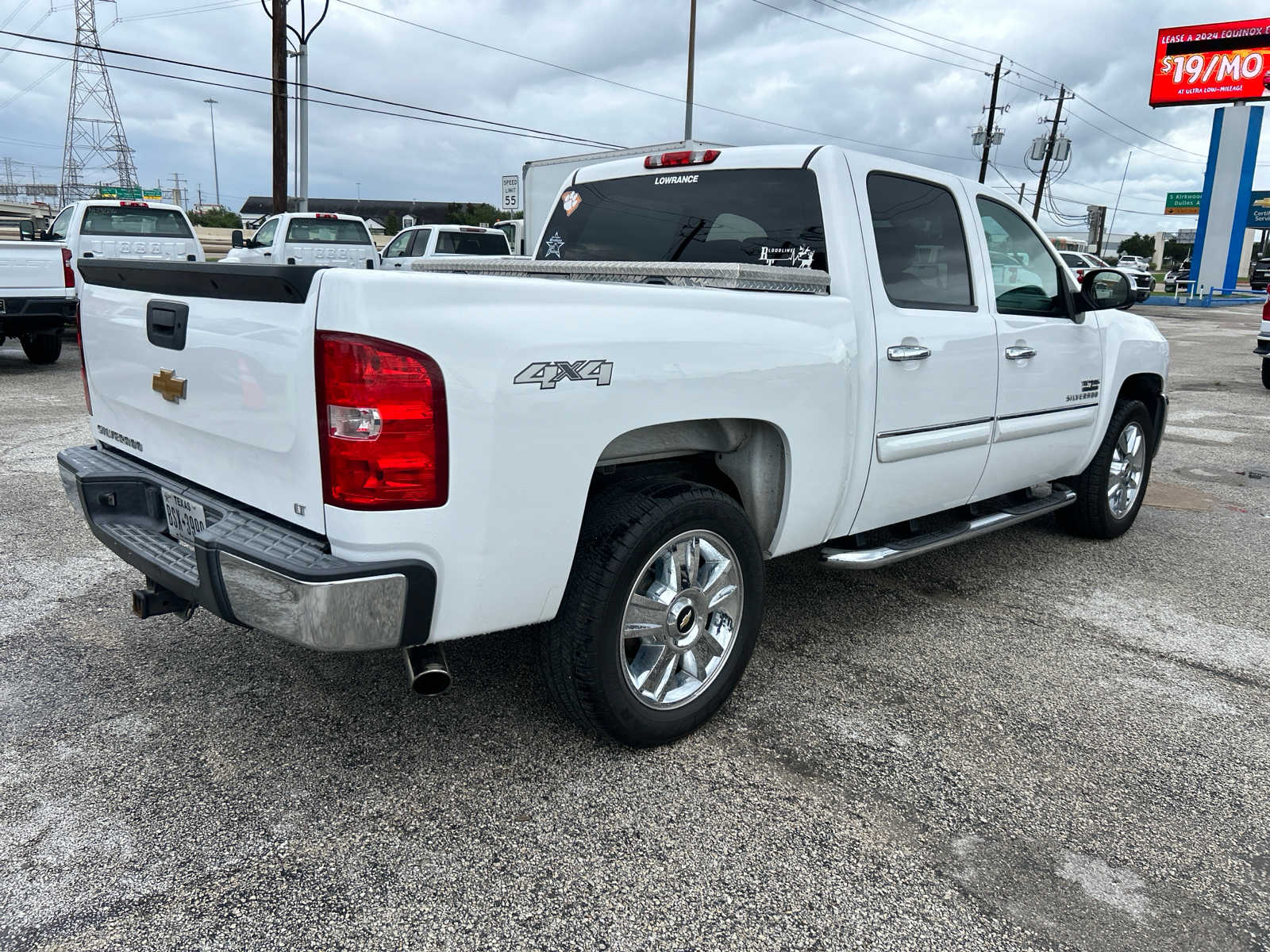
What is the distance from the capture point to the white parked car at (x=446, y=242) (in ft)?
54.0

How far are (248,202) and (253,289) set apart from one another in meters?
114

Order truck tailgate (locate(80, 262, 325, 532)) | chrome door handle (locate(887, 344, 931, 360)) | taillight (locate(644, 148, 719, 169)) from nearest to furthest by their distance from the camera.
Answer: truck tailgate (locate(80, 262, 325, 532))
chrome door handle (locate(887, 344, 931, 360))
taillight (locate(644, 148, 719, 169))

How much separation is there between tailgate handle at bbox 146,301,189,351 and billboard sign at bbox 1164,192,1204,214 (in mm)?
85420

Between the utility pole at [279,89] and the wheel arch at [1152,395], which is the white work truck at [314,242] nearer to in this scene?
the utility pole at [279,89]

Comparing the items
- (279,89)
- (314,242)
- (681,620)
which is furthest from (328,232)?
(681,620)

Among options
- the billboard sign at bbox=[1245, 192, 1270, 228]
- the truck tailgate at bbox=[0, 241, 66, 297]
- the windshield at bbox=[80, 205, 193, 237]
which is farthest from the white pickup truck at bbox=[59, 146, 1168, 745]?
the billboard sign at bbox=[1245, 192, 1270, 228]

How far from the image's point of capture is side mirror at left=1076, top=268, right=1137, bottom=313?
4.62 metres

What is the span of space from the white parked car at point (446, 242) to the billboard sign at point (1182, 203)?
243 ft

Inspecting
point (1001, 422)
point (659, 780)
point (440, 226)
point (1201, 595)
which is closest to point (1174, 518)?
point (1201, 595)

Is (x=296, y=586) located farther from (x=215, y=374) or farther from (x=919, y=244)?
(x=919, y=244)

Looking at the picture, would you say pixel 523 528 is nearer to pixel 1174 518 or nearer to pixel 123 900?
pixel 123 900

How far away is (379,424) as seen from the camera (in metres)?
2.24

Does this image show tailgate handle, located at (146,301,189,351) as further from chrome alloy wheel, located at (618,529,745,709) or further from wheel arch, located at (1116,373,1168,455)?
wheel arch, located at (1116,373,1168,455)

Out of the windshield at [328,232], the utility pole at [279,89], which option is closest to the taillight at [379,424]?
the windshield at [328,232]
